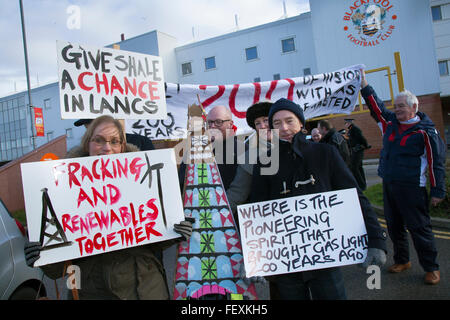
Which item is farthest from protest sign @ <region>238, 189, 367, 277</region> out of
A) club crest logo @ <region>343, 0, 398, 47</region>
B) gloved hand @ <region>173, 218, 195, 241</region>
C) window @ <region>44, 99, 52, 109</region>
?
window @ <region>44, 99, 52, 109</region>

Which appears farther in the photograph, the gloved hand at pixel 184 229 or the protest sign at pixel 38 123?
the protest sign at pixel 38 123

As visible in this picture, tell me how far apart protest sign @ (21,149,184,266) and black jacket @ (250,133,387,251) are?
711 mm

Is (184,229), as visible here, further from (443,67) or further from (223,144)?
(443,67)

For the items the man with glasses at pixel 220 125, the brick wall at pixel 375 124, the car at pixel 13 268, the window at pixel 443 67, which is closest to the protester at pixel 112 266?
the car at pixel 13 268

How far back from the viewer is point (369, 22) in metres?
20.2

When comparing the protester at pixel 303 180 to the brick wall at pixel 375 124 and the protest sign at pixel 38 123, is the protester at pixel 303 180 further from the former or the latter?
the brick wall at pixel 375 124

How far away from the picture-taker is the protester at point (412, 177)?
3.32 m

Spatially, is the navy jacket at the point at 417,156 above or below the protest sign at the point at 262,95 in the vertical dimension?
below

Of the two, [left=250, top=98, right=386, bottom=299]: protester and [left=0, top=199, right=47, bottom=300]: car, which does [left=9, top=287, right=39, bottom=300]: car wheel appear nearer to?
[left=0, top=199, right=47, bottom=300]: car

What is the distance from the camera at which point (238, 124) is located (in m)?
5.00

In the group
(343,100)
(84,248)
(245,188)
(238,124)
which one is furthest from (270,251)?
(343,100)

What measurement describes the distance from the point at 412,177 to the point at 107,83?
10.3 ft

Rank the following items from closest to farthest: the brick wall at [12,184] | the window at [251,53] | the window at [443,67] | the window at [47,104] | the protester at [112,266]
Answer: the protester at [112,266] < the brick wall at [12,184] < the window at [443,67] < the window at [251,53] < the window at [47,104]
